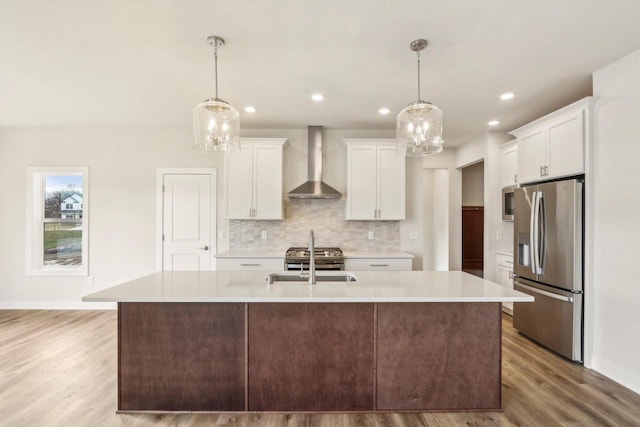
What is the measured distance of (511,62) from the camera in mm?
2699

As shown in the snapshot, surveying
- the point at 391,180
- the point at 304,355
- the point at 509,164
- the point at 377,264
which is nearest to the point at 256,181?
the point at 391,180

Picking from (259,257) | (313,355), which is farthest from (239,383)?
(259,257)

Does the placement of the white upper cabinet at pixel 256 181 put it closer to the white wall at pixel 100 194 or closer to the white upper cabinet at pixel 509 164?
the white wall at pixel 100 194

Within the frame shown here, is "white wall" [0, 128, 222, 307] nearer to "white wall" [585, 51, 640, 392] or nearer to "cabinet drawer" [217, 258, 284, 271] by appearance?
"cabinet drawer" [217, 258, 284, 271]

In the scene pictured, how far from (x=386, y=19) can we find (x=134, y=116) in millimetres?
3517

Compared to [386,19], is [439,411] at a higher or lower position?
lower

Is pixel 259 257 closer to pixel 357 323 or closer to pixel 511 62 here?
pixel 357 323

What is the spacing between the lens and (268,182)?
437 centimetres

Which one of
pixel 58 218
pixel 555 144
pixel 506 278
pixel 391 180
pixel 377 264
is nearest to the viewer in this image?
pixel 555 144

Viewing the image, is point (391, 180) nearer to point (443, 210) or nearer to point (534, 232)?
point (534, 232)

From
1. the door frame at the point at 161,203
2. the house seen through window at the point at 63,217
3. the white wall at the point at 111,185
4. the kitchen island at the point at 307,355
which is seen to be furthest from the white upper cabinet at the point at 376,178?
the house seen through window at the point at 63,217

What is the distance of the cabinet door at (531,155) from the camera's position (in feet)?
11.1

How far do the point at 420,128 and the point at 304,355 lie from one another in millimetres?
1867

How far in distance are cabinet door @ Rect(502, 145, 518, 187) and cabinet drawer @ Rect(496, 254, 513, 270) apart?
3.31ft
